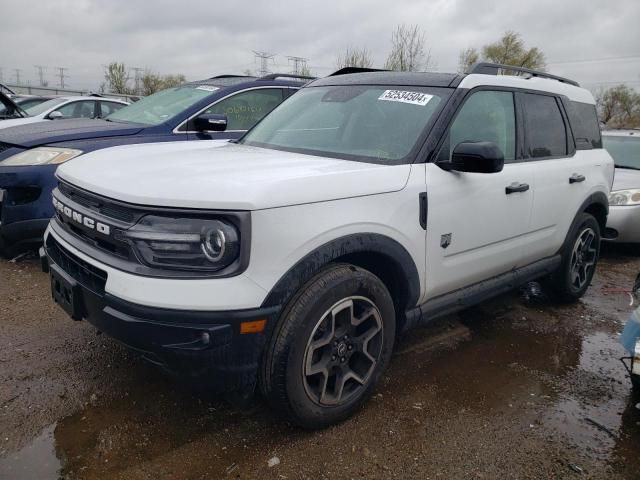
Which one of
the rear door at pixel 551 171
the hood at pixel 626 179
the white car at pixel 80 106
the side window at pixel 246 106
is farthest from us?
the white car at pixel 80 106

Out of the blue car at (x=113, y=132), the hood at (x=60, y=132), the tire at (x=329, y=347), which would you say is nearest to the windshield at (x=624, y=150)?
the blue car at (x=113, y=132)

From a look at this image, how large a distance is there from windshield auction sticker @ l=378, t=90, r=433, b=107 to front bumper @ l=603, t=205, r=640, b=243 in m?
4.23

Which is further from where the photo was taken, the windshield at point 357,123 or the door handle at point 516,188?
the door handle at point 516,188

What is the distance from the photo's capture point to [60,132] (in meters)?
4.70

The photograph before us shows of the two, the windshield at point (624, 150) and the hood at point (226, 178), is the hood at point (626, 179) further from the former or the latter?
the hood at point (226, 178)

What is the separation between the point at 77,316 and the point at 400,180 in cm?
173

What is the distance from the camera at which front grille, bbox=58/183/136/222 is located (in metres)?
2.25

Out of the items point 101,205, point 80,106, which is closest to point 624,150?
point 101,205

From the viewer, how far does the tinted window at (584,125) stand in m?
4.28

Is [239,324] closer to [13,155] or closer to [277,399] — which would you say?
[277,399]

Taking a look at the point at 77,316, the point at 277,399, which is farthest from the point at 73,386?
the point at 277,399

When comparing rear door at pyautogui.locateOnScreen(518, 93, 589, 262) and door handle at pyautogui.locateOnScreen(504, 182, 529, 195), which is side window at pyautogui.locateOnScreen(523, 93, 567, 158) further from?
door handle at pyautogui.locateOnScreen(504, 182, 529, 195)

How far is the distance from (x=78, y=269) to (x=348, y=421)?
156 centimetres

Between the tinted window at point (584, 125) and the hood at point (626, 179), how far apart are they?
2161 millimetres
